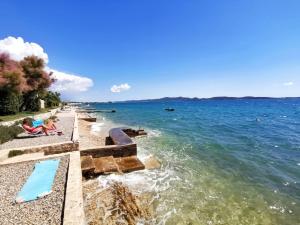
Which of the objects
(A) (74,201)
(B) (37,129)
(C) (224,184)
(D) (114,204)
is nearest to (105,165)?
(D) (114,204)

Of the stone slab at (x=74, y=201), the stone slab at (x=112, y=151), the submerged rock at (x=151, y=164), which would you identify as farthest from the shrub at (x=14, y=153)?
the submerged rock at (x=151, y=164)

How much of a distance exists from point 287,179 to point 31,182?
10.8 metres

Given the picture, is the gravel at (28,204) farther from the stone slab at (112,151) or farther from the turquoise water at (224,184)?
the stone slab at (112,151)

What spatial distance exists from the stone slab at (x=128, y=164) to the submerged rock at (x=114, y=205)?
1.83 meters

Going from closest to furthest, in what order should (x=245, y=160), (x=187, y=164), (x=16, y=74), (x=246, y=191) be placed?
(x=246, y=191) → (x=187, y=164) → (x=245, y=160) → (x=16, y=74)

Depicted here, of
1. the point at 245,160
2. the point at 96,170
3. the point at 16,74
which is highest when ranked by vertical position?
the point at 16,74

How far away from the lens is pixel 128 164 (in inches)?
400

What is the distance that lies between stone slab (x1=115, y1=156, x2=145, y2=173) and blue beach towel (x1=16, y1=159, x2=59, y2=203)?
3.22 meters

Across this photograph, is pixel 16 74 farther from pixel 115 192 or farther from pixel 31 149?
pixel 115 192

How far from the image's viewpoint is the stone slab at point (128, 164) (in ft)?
32.0

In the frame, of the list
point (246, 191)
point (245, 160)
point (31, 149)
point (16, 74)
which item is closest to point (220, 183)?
point (246, 191)

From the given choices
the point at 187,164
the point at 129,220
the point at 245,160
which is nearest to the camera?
the point at 129,220

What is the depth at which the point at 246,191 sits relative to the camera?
858 centimetres

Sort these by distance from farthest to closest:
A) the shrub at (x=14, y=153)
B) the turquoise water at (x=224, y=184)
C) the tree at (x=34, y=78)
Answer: the tree at (x=34, y=78)
the shrub at (x=14, y=153)
the turquoise water at (x=224, y=184)
